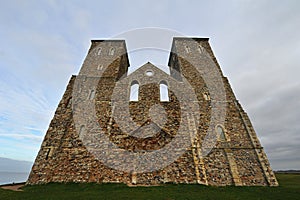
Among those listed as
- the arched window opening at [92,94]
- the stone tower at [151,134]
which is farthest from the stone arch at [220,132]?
the arched window opening at [92,94]

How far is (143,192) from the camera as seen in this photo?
1176cm

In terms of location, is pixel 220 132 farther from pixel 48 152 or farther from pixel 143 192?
pixel 48 152

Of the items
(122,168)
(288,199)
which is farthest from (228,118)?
(122,168)

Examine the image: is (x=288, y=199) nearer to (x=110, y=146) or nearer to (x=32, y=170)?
(x=110, y=146)

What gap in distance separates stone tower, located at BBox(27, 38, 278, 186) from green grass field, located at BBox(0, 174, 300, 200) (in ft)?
2.95

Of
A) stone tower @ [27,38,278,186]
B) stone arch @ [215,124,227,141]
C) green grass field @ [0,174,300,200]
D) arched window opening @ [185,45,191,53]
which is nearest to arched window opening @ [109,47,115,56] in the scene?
stone tower @ [27,38,278,186]

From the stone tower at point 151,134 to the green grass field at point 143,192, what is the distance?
898 millimetres

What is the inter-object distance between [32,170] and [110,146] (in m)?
6.86

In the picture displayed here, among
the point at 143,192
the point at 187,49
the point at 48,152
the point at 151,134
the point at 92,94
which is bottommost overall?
the point at 143,192

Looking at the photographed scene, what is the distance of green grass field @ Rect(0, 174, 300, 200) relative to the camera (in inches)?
427

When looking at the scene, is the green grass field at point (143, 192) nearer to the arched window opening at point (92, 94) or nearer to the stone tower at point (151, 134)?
the stone tower at point (151, 134)

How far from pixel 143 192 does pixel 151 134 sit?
6026mm

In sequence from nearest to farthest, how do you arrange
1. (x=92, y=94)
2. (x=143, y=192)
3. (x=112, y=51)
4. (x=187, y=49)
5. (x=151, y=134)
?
(x=143, y=192), (x=151, y=134), (x=92, y=94), (x=187, y=49), (x=112, y=51)

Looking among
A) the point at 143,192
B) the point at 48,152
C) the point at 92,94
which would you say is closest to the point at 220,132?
the point at 143,192
